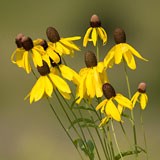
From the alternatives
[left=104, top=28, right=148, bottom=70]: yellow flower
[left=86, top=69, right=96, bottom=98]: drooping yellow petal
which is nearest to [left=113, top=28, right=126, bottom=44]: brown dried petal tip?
[left=104, top=28, right=148, bottom=70]: yellow flower

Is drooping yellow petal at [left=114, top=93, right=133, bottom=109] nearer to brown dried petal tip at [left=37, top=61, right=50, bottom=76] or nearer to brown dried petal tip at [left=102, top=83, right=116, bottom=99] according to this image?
brown dried petal tip at [left=102, top=83, right=116, bottom=99]

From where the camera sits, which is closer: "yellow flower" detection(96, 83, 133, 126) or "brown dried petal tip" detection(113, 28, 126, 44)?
"yellow flower" detection(96, 83, 133, 126)

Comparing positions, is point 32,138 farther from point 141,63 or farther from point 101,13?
point 101,13

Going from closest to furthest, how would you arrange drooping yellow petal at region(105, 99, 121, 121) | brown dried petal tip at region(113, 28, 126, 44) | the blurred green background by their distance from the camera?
drooping yellow petal at region(105, 99, 121, 121), brown dried petal tip at region(113, 28, 126, 44), the blurred green background

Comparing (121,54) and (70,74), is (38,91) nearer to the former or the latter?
(70,74)

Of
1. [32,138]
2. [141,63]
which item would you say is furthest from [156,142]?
[141,63]
